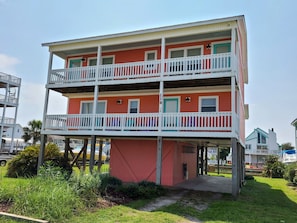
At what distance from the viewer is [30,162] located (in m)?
16.0

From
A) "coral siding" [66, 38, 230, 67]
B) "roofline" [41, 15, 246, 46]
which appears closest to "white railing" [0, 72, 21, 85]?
"roofline" [41, 15, 246, 46]

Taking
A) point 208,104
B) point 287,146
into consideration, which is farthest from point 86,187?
point 287,146

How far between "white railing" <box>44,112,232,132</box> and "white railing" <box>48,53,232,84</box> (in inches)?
85.6

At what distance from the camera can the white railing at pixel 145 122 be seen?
40.7 ft

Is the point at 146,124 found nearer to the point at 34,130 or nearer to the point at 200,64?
the point at 200,64

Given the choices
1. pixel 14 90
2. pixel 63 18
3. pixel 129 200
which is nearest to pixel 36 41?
pixel 63 18

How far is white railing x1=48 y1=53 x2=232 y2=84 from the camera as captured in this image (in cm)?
1281

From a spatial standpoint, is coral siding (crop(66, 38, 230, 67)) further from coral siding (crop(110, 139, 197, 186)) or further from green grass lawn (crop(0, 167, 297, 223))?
green grass lawn (crop(0, 167, 297, 223))

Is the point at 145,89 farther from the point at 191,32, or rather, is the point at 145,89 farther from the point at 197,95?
the point at 191,32

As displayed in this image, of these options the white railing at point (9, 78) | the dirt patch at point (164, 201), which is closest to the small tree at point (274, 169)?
the dirt patch at point (164, 201)

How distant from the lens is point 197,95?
1507cm

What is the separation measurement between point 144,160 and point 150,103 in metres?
3.56

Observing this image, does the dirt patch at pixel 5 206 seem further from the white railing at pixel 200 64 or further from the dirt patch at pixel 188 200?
the white railing at pixel 200 64

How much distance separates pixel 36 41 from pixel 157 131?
33.3 feet
